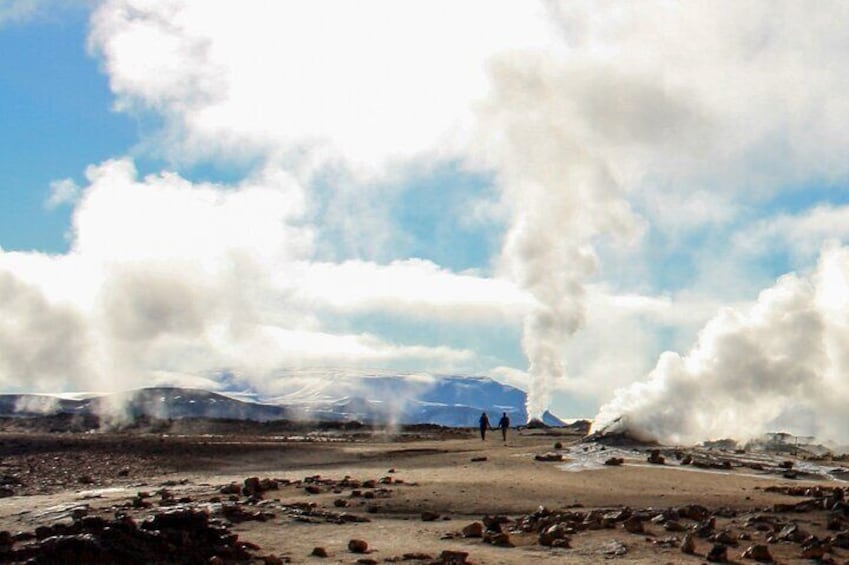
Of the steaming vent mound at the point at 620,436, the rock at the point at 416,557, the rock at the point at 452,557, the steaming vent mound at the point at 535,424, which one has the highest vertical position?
the steaming vent mound at the point at 535,424

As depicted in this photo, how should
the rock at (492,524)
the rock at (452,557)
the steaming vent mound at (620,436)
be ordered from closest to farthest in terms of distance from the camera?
1. the rock at (452,557)
2. the rock at (492,524)
3. the steaming vent mound at (620,436)

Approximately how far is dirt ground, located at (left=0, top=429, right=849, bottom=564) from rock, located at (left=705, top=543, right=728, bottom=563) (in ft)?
0.51

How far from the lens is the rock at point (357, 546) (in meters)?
18.9

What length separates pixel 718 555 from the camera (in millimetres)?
18391

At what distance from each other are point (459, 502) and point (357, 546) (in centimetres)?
796

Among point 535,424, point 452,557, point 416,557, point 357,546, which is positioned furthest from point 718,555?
point 535,424

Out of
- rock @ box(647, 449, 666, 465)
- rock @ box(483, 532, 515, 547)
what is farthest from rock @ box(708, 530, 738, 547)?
rock @ box(647, 449, 666, 465)

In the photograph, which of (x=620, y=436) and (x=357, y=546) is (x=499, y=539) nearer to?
(x=357, y=546)

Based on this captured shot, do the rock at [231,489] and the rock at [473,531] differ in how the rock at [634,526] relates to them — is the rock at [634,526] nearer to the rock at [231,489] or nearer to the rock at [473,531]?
the rock at [473,531]

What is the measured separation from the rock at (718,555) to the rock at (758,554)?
51 cm

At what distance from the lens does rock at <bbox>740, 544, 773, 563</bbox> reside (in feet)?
60.7

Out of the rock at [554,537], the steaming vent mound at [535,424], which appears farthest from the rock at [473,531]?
the steaming vent mound at [535,424]

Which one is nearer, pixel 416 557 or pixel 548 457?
pixel 416 557

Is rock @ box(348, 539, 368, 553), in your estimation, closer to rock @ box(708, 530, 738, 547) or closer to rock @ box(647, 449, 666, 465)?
rock @ box(708, 530, 738, 547)
